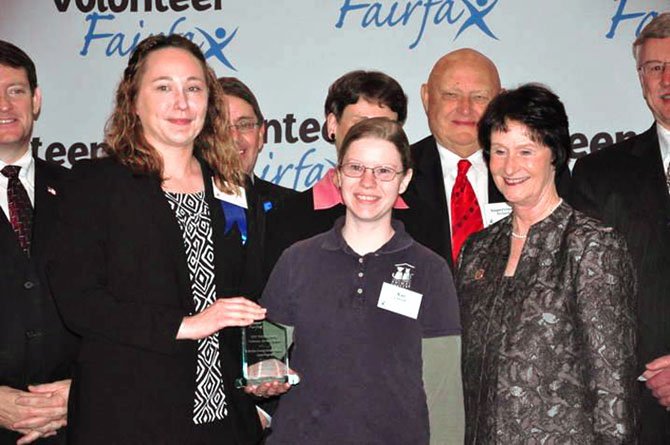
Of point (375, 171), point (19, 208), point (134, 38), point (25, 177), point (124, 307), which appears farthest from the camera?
point (134, 38)

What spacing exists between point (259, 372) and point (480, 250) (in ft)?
3.08

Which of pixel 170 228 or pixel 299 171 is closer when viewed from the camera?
pixel 170 228

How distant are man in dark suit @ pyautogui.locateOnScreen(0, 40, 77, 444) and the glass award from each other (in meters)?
0.96

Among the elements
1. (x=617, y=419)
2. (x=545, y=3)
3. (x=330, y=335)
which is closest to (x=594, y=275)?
(x=617, y=419)

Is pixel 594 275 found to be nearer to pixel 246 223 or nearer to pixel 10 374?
pixel 246 223

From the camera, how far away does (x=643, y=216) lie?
3.64 metres

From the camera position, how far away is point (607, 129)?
4.78m

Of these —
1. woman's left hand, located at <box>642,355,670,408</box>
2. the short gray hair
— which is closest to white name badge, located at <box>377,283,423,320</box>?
woman's left hand, located at <box>642,355,670,408</box>

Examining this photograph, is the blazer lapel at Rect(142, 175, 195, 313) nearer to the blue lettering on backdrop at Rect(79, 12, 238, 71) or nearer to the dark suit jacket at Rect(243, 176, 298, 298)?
the dark suit jacket at Rect(243, 176, 298, 298)

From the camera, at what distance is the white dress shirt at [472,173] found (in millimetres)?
3893

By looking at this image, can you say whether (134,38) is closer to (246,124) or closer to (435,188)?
(246,124)

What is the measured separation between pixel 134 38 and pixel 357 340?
320cm

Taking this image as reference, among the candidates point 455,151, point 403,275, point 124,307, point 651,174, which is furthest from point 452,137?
point 124,307

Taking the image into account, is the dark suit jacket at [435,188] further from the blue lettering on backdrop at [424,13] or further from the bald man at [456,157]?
the blue lettering on backdrop at [424,13]
